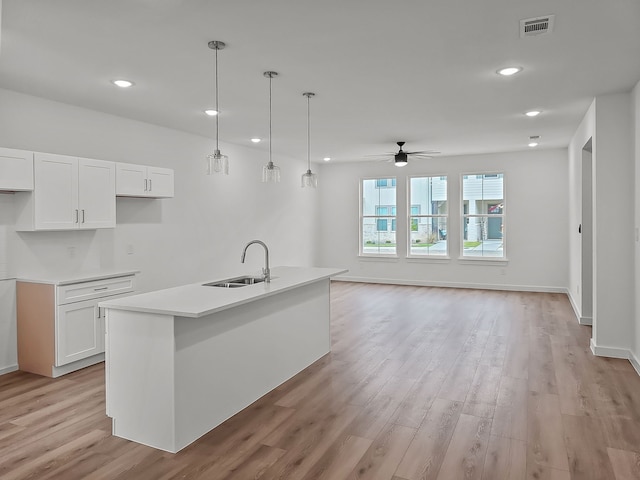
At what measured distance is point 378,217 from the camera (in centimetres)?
980

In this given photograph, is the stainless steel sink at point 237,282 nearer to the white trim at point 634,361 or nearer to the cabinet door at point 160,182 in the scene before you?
the cabinet door at point 160,182

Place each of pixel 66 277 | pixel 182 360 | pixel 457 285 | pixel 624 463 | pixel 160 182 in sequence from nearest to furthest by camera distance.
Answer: pixel 624 463
pixel 182 360
pixel 66 277
pixel 160 182
pixel 457 285

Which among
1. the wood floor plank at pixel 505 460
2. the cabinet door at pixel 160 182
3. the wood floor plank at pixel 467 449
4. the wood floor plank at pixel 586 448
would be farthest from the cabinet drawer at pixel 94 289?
the wood floor plank at pixel 586 448

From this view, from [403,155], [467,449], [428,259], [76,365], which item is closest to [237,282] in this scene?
[76,365]

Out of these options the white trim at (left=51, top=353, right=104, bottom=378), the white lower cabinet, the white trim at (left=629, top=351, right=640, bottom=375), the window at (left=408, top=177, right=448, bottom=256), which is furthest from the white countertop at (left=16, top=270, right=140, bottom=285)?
the window at (left=408, top=177, right=448, bottom=256)

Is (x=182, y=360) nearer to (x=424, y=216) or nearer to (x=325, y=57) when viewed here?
(x=325, y=57)

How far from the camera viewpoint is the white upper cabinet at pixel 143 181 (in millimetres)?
4871

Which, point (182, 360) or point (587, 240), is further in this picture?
point (587, 240)

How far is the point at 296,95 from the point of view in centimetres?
449

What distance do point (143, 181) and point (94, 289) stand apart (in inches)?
54.8

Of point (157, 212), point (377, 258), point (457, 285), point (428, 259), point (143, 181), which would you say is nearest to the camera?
point (143, 181)

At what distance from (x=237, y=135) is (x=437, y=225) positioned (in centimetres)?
464

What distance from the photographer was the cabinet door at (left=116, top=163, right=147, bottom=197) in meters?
4.84

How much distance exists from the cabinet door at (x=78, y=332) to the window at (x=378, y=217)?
20.9 feet
